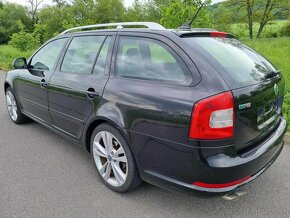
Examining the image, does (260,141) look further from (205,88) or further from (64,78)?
(64,78)

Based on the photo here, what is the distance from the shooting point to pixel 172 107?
84.0 inches

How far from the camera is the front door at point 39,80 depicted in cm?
369

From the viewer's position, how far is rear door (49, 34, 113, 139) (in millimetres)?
2875

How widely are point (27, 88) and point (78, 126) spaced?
1.53m

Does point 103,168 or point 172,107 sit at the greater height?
point 172,107

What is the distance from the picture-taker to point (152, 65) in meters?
2.50

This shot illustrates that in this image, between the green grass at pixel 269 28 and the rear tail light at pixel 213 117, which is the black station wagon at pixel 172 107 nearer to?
the rear tail light at pixel 213 117

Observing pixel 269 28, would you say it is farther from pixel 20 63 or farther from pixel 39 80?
pixel 39 80

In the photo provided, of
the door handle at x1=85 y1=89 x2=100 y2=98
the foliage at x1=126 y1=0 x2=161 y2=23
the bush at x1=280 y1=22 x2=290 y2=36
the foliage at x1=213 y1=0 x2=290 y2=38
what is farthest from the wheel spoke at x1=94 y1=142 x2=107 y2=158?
the foliage at x1=126 y1=0 x2=161 y2=23

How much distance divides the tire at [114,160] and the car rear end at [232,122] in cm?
66

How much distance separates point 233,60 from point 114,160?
149 cm

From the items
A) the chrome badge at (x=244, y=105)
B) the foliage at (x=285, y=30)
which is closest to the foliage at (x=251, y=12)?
the foliage at (x=285, y=30)

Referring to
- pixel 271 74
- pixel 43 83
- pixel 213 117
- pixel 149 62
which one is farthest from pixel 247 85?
pixel 43 83

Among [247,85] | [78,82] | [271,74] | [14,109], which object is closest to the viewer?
[247,85]
